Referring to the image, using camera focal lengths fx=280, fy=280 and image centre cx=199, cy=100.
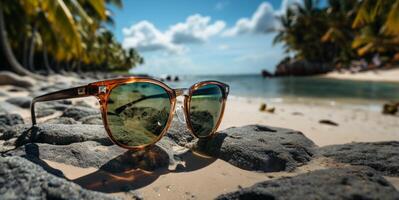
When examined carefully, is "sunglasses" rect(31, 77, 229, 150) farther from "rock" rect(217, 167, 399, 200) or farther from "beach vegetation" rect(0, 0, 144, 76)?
"beach vegetation" rect(0, 0, 144, 76)

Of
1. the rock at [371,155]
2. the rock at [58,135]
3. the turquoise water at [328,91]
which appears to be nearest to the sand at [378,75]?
the turquoise water at [328,91]

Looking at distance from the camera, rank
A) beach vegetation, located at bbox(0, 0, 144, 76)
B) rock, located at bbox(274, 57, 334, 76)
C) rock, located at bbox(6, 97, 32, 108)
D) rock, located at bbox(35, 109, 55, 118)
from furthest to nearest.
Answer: rock, located at bbox(274, 57, 334, 76)
beach vegetation, located at bbox(0, 0, 144, 76)
rock, located at bbox(6, 97, 32, 108)
rock, located at bbox(35, 109, 55, 118)

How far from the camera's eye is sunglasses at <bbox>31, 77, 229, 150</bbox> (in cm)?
151

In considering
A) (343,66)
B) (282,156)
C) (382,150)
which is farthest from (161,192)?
(343,66)

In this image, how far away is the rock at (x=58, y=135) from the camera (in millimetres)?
1759

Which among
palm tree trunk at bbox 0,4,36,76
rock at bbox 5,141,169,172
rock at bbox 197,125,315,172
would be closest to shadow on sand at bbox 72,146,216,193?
rock at bbox 5,141,169,172

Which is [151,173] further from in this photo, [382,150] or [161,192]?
[382,150]

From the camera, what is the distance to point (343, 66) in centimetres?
3966

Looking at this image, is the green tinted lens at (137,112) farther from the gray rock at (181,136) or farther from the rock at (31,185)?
the rock at (31,185)

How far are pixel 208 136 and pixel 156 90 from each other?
1.80 ft

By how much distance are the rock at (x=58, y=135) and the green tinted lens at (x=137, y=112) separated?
300 millimetres

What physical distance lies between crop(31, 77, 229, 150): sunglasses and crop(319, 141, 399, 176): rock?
0.87 metres

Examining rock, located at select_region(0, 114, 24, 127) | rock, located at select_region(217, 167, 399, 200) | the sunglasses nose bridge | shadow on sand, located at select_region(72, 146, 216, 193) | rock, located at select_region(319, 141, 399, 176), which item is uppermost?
the sunglasses nose bridge

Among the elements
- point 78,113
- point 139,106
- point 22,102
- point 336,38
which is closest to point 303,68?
point 336,38
